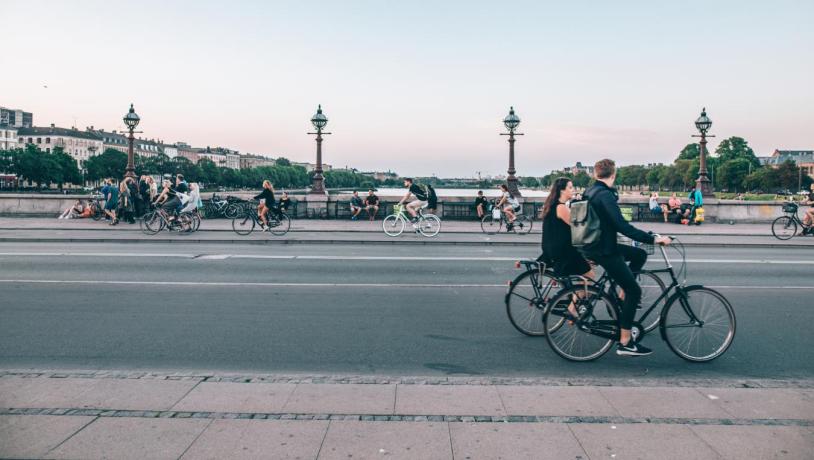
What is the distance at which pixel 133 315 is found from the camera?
A: 7789mm

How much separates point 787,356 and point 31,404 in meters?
6.18

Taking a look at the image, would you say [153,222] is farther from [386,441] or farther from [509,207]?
[386,441]

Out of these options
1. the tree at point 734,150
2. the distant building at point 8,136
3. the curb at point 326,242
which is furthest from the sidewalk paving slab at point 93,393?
the distant building at point 8,136

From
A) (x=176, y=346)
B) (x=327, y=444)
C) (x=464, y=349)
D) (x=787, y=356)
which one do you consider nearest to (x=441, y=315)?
(x=464, y=349)

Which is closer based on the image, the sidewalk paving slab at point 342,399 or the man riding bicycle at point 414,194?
the sidewalk paving slab at point 342,399

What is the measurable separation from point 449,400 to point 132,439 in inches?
79.8

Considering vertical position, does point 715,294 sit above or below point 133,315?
above

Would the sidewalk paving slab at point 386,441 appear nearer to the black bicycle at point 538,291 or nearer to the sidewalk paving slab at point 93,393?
the sidewalk paving slab at point 93,393

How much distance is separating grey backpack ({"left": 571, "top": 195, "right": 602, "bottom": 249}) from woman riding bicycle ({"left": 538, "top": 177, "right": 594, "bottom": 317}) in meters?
0.36

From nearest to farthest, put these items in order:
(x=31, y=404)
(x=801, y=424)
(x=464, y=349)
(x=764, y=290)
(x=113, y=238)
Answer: (x=801, y=424) → (x=31, y=404) → (x=464, y=349) → (x=764, y=290) → (x=113, y=238)

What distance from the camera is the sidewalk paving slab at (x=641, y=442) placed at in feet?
12.4

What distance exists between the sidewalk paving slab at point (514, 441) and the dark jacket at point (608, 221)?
195 cm

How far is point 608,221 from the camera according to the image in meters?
5.70

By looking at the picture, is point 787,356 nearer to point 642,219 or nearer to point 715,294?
point 715,294
